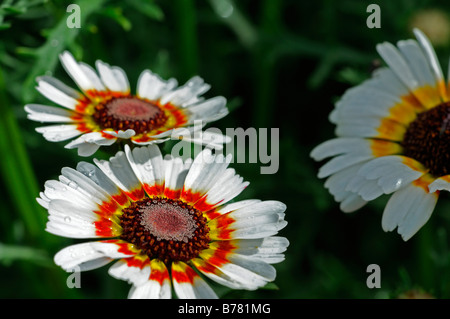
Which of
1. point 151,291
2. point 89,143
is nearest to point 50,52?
point 89,143

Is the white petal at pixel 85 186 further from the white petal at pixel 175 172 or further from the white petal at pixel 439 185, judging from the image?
the white petal at pixel 439 185

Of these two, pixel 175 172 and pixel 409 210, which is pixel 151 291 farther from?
pixel 409 210

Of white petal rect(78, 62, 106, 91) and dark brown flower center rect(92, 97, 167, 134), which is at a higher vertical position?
white petal rect(78, 62, 106, 91)

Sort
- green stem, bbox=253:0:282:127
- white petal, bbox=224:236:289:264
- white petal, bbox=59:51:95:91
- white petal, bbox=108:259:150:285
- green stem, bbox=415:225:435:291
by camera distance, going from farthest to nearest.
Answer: green stem, bbox=253:0:282:127, green stem, bbox=415:225:435:291, white petal, bbox=59:51:95:91, white petal, bbox=224:236:289:264, white petal, bbox=108:259:150:285

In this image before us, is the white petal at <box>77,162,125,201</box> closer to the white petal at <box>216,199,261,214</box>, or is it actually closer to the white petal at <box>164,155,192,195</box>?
the white petal at <box>164,155,192,195</box>

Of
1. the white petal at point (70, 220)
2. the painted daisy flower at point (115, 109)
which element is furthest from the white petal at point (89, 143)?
the white petal at point (70, 220)

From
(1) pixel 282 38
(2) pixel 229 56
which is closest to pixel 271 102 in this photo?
(1) pixel 282 38

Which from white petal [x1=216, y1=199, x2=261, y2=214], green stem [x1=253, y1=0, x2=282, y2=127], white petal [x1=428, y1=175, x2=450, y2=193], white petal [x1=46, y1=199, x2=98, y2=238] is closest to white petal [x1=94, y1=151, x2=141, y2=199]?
white petal [x1=46, y1=199, x2=98, y2=238]

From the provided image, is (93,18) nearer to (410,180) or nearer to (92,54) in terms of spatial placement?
(92,54)
